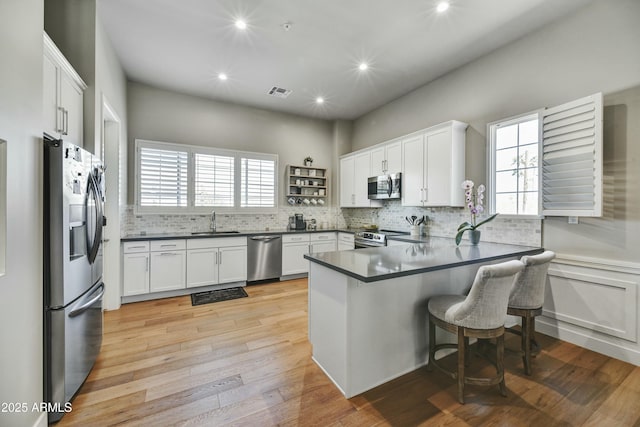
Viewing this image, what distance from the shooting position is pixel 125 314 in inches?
127

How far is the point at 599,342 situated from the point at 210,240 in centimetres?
463

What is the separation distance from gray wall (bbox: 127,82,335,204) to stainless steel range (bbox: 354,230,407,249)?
1752 mm

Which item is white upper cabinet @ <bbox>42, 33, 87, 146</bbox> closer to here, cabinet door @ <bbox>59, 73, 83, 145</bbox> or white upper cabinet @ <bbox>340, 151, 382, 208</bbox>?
cabinet door @ <bbox>59, 73, 83, 145</bbox>

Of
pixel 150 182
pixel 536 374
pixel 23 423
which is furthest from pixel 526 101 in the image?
pixel 150 182

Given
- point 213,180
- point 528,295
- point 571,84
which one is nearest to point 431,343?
point 528,295

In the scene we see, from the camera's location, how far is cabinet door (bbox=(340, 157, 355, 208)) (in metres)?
5.23

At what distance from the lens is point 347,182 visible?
536 cm

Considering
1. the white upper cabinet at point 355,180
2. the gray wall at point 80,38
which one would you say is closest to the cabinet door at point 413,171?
the white upper cabinet at point 355,180

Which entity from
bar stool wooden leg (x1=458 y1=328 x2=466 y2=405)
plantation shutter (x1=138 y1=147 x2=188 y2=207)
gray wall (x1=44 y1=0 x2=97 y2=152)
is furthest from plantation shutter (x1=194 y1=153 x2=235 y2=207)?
bar stool wooden leg (x1=458 y1=328 x2=466 y2=405)

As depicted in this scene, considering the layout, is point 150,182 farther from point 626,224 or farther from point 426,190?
point 626,224

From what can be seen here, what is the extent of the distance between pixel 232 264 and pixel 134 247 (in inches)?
52.9

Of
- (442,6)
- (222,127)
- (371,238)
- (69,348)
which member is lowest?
(69,348)

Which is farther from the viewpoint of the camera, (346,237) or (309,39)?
(346,237)

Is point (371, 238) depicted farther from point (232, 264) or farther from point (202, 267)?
point (202, 267)
